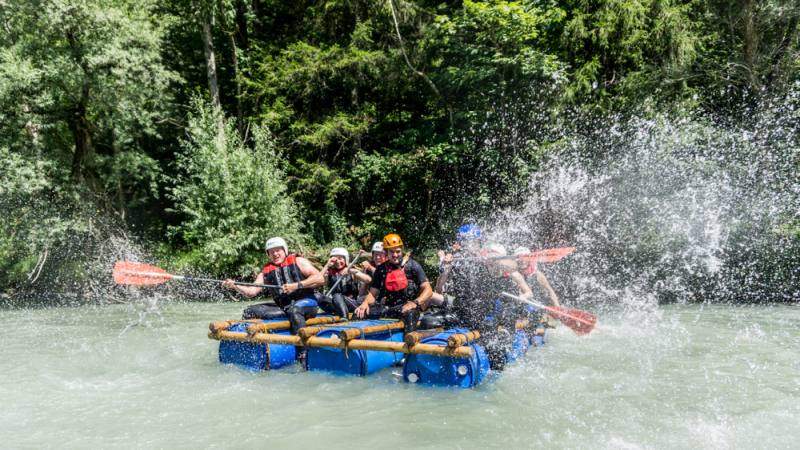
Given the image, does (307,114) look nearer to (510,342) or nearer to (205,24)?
(205,24)

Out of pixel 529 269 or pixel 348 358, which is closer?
pixel 348 358

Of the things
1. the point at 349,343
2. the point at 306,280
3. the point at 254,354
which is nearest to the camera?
the point at 349,343

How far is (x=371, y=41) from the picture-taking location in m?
19.0

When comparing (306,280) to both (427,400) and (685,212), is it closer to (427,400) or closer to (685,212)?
(427,400)

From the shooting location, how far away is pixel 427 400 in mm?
5930

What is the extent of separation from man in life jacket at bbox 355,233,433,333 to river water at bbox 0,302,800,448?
0.87 metres

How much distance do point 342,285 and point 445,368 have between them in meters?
3.78

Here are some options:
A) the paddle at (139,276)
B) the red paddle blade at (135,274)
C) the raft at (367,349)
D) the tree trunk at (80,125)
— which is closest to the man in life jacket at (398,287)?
the raft at (367,349)

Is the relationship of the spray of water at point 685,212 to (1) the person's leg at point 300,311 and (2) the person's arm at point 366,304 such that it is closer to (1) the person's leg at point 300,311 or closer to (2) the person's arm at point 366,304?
A: (2) the person's arm at point 366,304

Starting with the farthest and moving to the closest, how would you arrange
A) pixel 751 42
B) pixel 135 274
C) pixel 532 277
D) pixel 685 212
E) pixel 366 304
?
pixel 751 42 → pixel 685 212 → pixel 532 277 → pixel 135 274 → pixel 366 304

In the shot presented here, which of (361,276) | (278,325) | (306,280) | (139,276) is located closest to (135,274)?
(139,276)

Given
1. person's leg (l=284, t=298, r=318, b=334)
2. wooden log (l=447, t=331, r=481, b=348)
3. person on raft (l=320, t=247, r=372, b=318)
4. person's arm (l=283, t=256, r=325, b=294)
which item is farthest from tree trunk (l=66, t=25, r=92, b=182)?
wooden log (l=447, t=331, r=481, b=348)

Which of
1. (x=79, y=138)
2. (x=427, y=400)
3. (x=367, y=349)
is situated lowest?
(x=427, y=400)

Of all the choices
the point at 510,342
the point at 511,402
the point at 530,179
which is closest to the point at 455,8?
the point at 530,179
